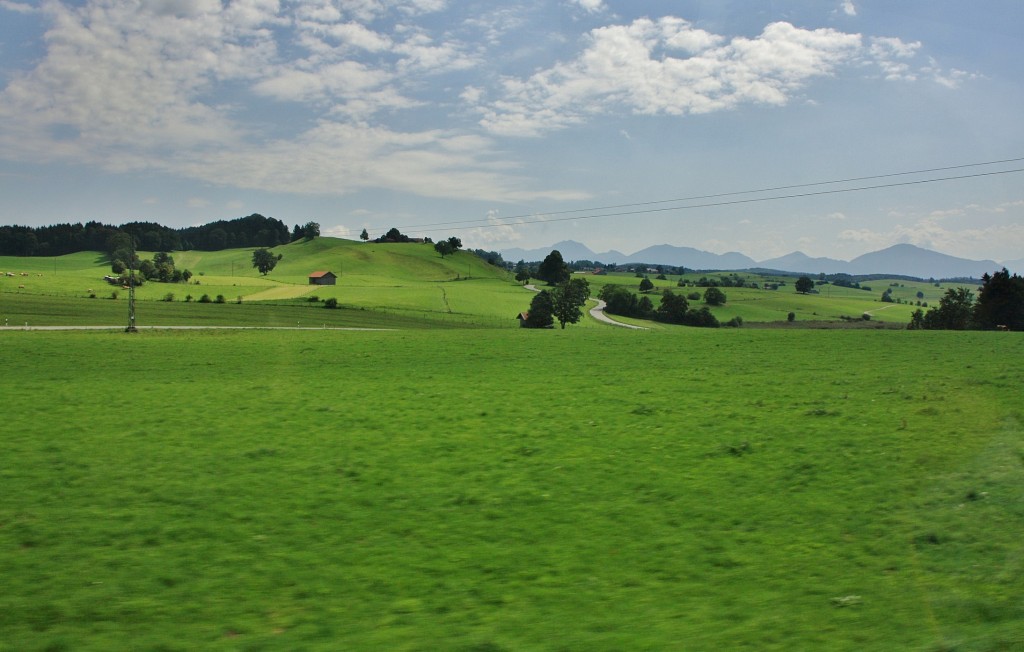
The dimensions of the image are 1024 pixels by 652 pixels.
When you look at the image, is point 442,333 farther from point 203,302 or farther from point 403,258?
point 403,258

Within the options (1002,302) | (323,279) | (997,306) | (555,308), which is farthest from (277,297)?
(1002,302)

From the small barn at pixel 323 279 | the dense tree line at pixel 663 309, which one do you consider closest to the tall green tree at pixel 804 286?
the dense tree line at pixel 663 309

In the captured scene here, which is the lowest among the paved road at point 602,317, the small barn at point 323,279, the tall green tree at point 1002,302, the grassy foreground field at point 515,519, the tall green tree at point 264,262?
the grassy foreground field at point 515,519

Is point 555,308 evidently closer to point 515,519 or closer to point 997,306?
point 997,306

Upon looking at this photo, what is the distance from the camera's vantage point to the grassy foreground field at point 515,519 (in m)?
7.55

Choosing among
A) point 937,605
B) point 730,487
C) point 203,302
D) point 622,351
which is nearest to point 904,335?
point 622,351

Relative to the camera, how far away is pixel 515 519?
1113 centimetres

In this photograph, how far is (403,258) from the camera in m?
198

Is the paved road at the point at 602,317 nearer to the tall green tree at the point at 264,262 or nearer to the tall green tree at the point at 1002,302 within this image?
the tall green tree at the point at 1002,302

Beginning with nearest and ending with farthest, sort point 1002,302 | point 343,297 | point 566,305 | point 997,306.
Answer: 1. point 1002,302
2. point 997,306
3. point 566,305
4. point 343,297

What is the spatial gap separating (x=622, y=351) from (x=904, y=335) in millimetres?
22805

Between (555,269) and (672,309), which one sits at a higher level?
(555,269)

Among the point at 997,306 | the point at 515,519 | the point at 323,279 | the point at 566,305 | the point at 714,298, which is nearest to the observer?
the point at 515,519

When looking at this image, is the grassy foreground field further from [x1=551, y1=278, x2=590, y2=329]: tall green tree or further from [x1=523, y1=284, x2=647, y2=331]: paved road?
[x1=551, y1=278, x2=590, y2=329]: tall green tree
